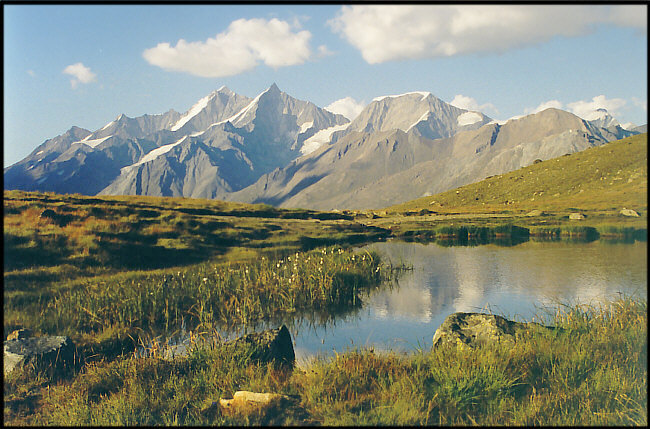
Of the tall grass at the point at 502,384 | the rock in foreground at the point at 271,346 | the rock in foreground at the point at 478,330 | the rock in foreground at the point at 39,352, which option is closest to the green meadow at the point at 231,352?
the tall grass at the point at 502,384

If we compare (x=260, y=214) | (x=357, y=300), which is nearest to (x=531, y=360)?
(x=357, y=300)

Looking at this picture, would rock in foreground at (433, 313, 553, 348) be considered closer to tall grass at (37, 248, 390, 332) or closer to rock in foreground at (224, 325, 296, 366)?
rock in foreground at (224, 325, 296, 366)

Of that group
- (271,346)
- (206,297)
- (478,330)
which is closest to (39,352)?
(271,346)

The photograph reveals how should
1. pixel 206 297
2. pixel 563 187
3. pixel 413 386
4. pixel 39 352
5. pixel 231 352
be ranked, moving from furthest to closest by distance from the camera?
pixel 563 187, pixel 206 297, pixel 39 352, pixel 231 352, pixel 413 386

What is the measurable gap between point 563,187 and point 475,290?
4067 inches

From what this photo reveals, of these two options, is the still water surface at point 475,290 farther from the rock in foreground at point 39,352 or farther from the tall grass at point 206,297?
the rock in foreground at point 39,352

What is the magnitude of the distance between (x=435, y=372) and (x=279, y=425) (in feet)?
16.7

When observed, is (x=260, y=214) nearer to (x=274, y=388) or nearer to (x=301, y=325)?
(x=301, y=325)

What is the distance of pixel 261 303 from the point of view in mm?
25328

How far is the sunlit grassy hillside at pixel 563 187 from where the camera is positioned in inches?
3155

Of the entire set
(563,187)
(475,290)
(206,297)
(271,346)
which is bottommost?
(206,297)

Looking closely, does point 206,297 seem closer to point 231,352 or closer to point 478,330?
point 231,352

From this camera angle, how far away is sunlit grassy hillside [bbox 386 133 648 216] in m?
80.1

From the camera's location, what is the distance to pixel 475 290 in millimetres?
27062
